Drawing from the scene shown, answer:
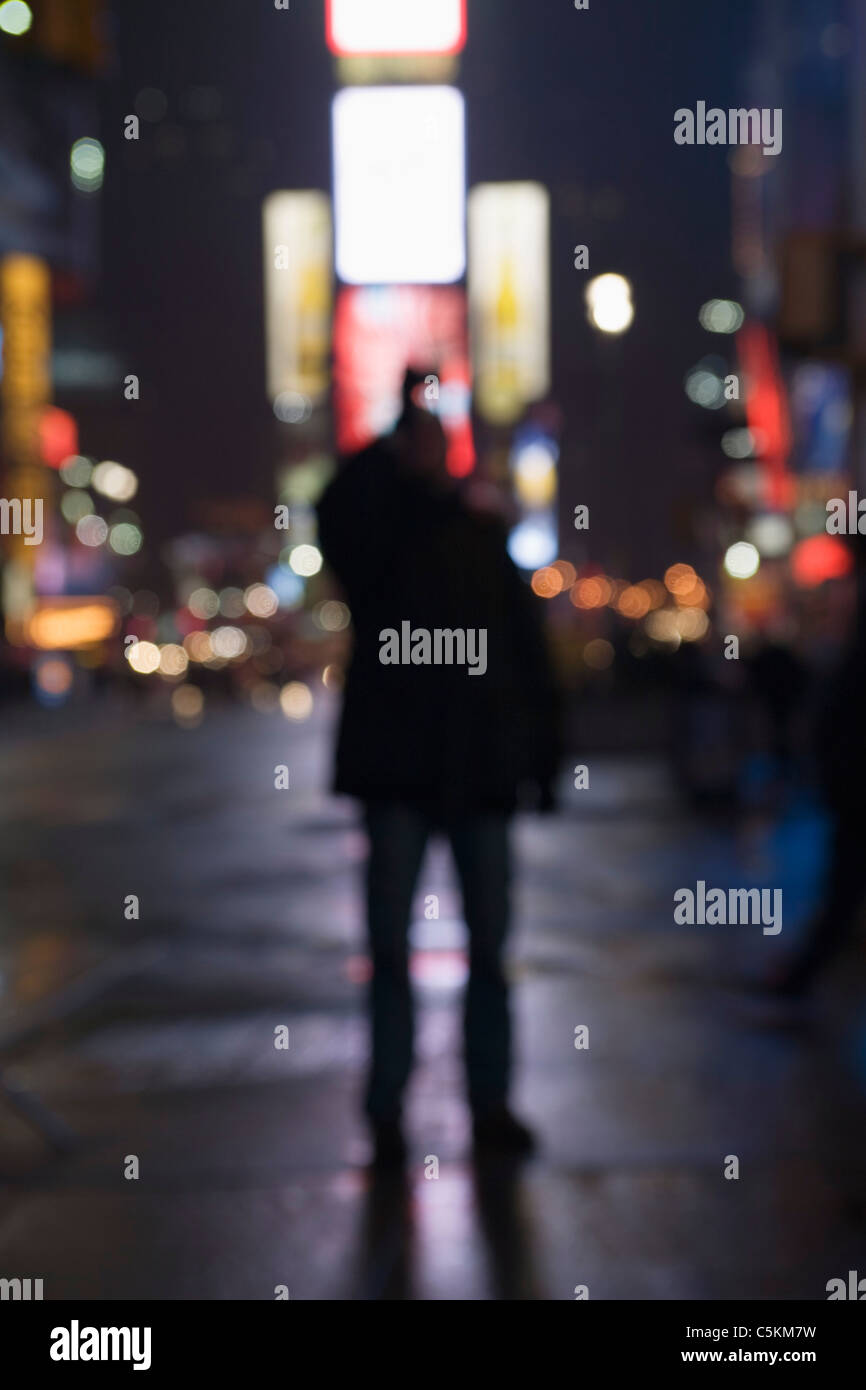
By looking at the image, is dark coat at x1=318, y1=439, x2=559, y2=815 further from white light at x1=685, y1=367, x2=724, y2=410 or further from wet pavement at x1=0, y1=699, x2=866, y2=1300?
white light at x1=685, y1=367, x2=724, y2=410

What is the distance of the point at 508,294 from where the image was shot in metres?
71.6

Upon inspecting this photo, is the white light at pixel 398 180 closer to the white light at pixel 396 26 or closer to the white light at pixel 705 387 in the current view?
the white light at pixel 396 26

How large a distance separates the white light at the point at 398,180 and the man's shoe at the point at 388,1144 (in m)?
43.6

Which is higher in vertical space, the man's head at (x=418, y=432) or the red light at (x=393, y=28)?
the red light at (x=393, y=28)

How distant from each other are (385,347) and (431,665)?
68203mm

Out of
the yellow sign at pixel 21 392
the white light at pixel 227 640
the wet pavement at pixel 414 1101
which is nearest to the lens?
the wet pavement at pixel 414 1101

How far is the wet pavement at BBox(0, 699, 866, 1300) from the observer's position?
4.52m

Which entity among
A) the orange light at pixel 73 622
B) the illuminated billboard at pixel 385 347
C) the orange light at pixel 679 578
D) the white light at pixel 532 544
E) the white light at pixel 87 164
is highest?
the white light at pixel 87 164

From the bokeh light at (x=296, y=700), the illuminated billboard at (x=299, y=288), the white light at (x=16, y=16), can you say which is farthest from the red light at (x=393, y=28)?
the white light at (x=16, y=16)

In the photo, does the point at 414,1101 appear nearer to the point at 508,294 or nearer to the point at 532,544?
Answer: the point at 508,294

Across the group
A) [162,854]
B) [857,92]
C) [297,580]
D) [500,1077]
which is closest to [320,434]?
[297,580]

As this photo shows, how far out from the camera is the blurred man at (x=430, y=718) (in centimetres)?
550

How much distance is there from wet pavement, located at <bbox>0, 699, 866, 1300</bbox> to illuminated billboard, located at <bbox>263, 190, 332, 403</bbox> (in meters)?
61.3

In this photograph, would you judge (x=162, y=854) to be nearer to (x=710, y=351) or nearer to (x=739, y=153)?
(x=739, y=153)
